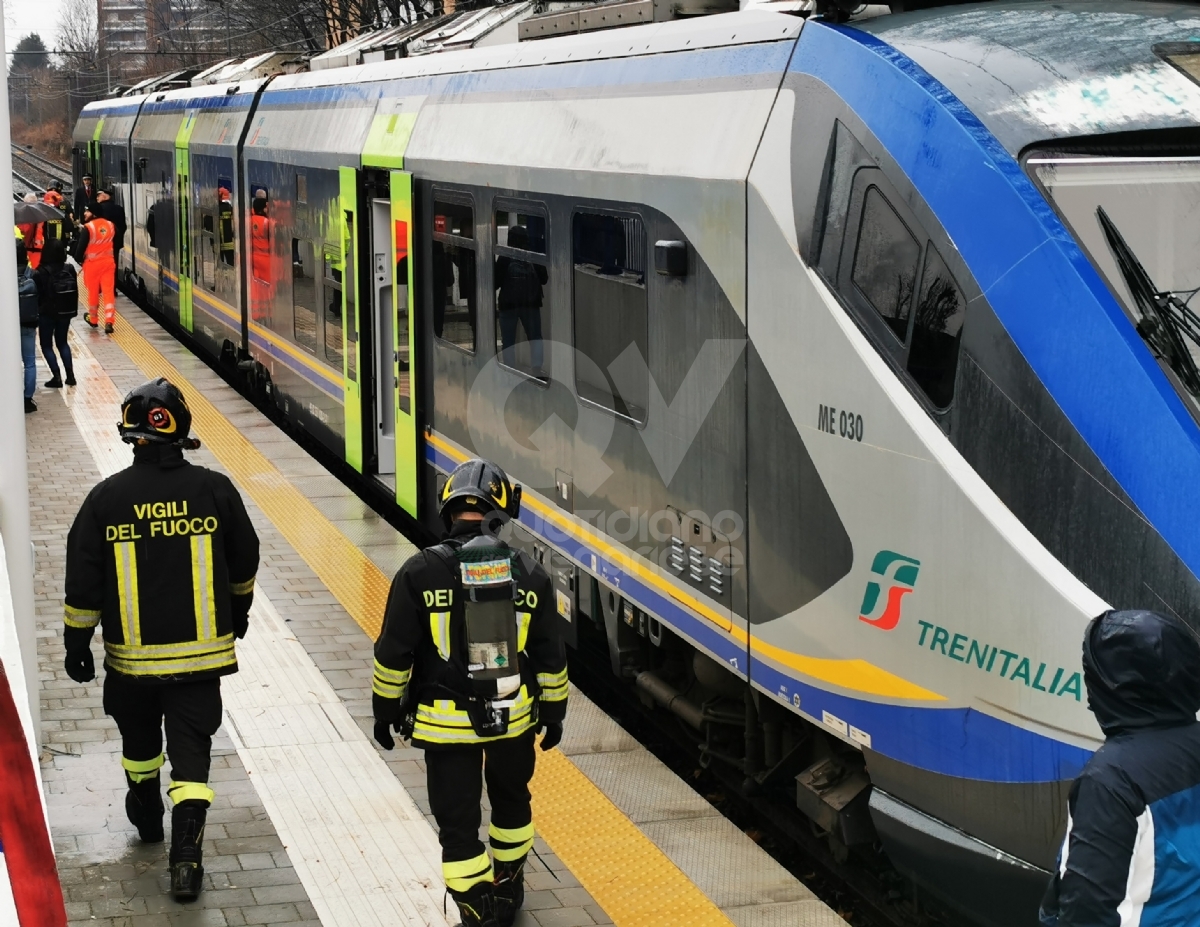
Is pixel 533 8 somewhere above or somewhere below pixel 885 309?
above

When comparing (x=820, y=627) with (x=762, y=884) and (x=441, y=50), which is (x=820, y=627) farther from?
(x=441, y=50)

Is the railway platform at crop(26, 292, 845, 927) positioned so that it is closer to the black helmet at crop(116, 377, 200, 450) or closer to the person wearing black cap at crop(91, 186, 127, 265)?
the black helmet at crop(116, 377, 200, 450)

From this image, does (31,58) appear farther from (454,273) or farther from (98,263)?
(454,273)

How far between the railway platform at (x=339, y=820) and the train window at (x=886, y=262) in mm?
1941

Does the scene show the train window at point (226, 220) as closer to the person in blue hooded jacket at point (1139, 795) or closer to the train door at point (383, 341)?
the train door at point (383, 341)

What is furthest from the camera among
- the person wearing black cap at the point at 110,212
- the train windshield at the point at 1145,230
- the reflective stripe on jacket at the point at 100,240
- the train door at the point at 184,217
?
the person wearing black cap at the point at 110,212

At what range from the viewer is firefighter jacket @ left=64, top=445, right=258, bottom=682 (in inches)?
225

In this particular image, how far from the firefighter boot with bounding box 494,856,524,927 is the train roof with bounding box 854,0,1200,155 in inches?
107

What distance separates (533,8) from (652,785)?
4.79 metres

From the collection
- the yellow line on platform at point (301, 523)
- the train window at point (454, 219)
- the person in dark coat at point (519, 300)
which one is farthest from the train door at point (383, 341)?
the person in dark coat at point (519, 300)

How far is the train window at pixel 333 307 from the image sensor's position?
41.3 feet

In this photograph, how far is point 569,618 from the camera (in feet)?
27.5

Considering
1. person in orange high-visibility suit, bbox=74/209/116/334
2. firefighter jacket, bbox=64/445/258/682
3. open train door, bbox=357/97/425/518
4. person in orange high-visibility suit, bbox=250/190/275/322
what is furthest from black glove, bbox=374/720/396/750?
person in orange high-visibility suit, bbox=74/209/116/334

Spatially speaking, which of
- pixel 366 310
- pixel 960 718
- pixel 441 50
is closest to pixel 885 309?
pixel 960 718
